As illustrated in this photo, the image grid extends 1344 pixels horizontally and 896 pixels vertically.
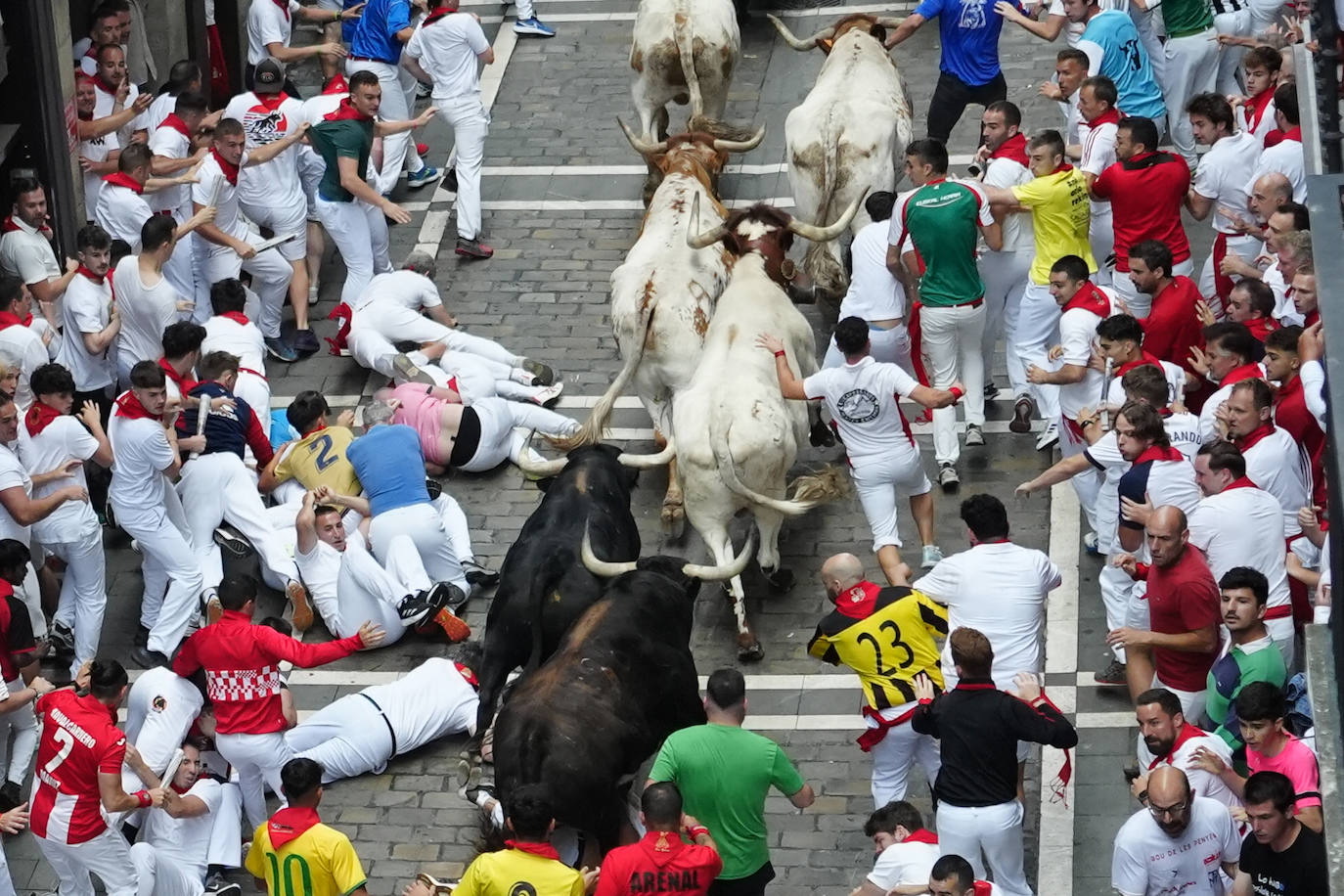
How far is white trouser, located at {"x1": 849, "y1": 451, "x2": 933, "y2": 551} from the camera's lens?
42.8 feet

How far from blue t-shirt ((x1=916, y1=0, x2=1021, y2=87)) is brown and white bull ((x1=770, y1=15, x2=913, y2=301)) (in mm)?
732

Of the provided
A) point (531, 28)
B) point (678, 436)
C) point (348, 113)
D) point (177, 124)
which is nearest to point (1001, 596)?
point (678, 436)

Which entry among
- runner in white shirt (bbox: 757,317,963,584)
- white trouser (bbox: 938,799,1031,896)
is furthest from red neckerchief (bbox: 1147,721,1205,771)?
runner in white shirt (bbox: 757,317,963,584)

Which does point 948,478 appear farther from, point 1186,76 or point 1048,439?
point 1186,76

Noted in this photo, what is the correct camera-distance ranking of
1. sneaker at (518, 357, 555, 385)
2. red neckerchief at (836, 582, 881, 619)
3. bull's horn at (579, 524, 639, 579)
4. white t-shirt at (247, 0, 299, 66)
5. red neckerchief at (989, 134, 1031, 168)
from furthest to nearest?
white t-shirt at (247, 0, 299, 66)
sneaker at (518, 357, 555, 385)
red neckerchief at (989, 134, 1031, 168)
bull's horn at (579, 524, 639, 579)
red neckerchief at (836, 582, 881, 619)

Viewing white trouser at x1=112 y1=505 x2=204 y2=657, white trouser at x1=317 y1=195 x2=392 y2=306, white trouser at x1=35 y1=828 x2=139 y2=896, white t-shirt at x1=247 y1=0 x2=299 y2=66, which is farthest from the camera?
white t-shirt at x1=247 y1=0 x2=299 y2=66

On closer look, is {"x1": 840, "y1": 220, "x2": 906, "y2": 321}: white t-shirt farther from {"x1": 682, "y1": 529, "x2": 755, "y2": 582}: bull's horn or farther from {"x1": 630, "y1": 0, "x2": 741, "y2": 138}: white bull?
{"x1": 630, "y1": 0, "x2": 741, "y2": 138}: white bull

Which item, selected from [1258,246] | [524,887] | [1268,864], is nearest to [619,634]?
[524,887]

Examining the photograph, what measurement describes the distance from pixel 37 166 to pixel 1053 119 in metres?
8.52

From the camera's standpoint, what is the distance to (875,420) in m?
12.9

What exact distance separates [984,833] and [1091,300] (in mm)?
4156

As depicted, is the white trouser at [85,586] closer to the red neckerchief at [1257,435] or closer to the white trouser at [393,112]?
the white trouser at [393,112]

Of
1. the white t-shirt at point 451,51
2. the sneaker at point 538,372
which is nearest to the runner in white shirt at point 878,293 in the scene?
the sneaker at point 538,372

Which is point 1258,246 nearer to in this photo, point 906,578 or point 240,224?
point 906,578
